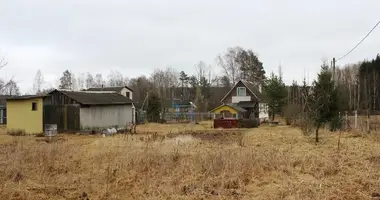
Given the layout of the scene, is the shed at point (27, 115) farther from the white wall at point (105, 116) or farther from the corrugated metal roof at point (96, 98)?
the white wall at point (105, 116)

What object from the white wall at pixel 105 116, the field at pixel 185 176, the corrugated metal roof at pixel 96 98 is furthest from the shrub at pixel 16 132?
the field at pixel 185 176

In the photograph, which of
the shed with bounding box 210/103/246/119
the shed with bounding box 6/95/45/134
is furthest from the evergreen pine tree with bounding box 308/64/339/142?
the shed with bounding box 210/103/246/119

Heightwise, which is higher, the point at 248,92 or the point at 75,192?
the point at 248,92

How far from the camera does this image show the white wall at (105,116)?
30.4m

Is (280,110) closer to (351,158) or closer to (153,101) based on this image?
(153,101)

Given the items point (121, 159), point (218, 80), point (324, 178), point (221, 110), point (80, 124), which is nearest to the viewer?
point (324, 178)

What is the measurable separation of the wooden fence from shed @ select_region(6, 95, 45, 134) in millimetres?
576

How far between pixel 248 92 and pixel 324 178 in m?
44.5

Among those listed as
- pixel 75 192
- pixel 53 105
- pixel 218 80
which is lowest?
pixel 75 192

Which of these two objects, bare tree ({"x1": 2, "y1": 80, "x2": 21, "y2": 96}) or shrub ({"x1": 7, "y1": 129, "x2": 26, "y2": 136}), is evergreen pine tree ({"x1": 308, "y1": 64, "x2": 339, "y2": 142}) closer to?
bare tree ({"x1": 2, "y1": 80, "x2": 21, "y2": 96})

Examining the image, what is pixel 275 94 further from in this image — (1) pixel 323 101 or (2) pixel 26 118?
(2) pixel 26 118

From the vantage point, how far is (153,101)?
50.2 metres

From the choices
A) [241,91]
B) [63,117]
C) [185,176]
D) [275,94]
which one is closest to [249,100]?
[241,91]

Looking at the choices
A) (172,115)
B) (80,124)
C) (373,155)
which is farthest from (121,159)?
(172,115)
